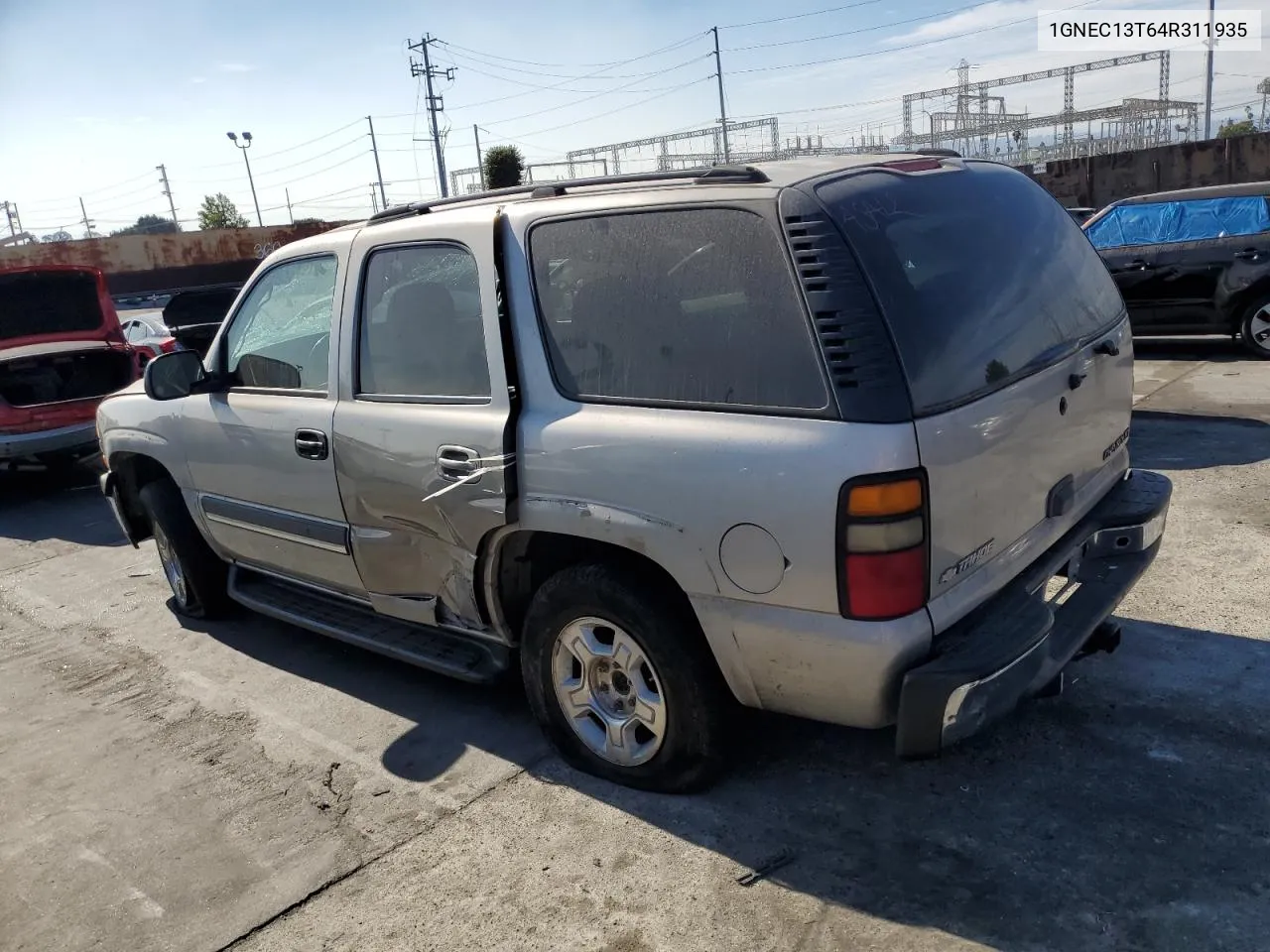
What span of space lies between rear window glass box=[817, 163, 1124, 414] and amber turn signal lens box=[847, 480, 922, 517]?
22 centimetres

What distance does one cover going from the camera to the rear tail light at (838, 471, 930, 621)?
2492 mm

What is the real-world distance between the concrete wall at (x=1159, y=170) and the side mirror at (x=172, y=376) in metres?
22.1

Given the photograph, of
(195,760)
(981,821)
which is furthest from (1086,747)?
(195,760)

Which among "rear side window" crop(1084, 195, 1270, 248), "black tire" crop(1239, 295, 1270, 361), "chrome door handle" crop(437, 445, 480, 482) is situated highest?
"rear side window" crop(1084, 195, 1270, 248)

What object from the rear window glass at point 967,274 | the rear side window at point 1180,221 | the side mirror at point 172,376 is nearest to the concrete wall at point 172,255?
the rear side window at point 1180,221

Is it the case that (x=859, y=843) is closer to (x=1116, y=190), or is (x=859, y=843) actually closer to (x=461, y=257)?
(x=461, y=257)

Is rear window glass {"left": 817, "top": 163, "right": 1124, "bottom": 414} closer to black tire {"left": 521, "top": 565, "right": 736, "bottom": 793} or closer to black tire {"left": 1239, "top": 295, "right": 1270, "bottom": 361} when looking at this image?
black tire {"left": 521, "top": 565, "right": 736, "bottom": 793}

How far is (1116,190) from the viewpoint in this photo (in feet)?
81.6

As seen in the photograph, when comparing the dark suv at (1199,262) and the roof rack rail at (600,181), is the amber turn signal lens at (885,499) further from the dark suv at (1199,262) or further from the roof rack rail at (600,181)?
the dark suv at (1199,262)

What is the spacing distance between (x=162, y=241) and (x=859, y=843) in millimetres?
36982

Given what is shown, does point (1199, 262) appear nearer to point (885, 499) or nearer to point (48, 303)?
point (885, 499)

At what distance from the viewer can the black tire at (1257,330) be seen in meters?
9.25

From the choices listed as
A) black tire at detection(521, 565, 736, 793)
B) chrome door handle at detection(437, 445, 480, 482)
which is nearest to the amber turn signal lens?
black tire at detection(521, 565, 736, 793)

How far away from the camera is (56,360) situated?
9000 mm
